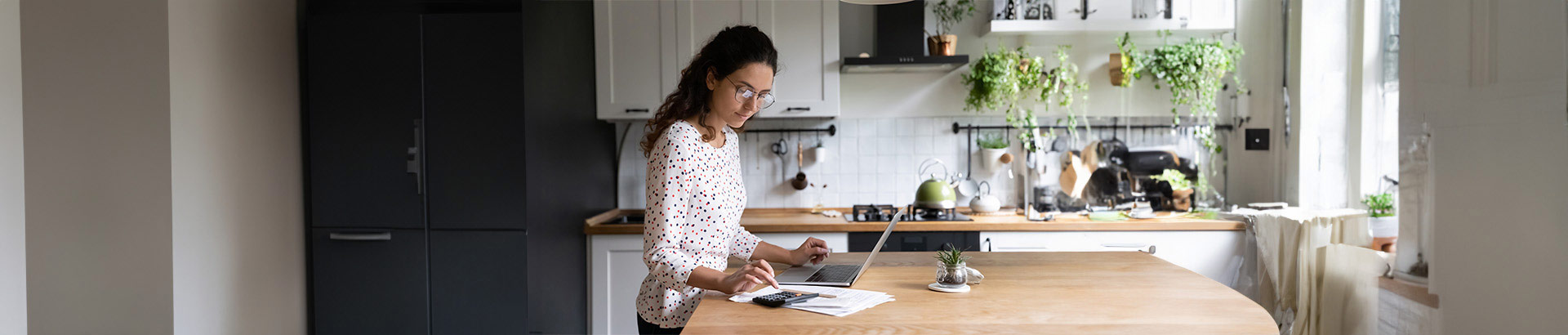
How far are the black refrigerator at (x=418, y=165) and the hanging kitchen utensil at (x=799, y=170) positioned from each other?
1.38 m

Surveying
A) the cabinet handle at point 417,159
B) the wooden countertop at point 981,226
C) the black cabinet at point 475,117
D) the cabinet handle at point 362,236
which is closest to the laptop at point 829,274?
the wooden countertop at point 981,226

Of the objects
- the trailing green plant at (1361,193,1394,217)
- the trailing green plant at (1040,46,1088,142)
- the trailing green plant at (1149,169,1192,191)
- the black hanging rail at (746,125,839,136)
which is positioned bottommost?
the trailing green plant at (1361,193,1394,217)

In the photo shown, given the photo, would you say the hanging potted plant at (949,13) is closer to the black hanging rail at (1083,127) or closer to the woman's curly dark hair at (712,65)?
the black hanging rail at (1083,127)

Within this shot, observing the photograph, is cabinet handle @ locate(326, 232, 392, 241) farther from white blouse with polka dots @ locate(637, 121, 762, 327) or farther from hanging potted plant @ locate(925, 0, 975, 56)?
hanging potted plant @ locate(925, 0, 975, 56)

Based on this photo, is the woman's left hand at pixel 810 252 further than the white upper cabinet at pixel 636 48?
No

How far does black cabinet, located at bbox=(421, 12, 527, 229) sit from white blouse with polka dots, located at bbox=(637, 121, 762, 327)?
130cm

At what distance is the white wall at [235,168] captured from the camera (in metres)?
2.74

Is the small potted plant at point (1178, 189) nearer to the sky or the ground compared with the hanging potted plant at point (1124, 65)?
nearer to the ground

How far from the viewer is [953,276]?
1.76 m

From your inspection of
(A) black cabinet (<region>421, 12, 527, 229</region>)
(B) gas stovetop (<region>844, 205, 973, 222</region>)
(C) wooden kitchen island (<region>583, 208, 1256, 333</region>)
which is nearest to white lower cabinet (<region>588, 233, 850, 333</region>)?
(C) wooden kitchen island (<region>583, 208, 1256, 333</region>)

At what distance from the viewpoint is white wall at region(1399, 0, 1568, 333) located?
6.53ft

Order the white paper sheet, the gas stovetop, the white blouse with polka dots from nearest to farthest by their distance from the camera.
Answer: the white paper sheet → the white blouse with polka dots → the gas stovetop

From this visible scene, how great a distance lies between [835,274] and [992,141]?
2.23 metres

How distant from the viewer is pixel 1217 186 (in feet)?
12.9
